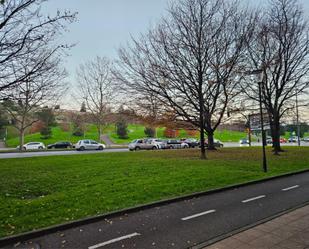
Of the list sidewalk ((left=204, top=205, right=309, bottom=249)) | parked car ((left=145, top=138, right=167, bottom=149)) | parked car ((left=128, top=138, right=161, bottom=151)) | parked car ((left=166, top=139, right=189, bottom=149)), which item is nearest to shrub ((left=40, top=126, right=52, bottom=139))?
parked car ((left=128, top=138, right=161, bottom=151))

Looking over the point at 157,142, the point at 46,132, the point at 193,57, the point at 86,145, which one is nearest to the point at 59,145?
the point at 86,145

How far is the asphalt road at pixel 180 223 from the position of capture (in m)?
4.19

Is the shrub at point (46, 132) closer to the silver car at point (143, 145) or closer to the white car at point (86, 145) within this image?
the white car at point (86, 145)

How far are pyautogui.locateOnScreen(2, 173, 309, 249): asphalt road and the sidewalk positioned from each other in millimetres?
346

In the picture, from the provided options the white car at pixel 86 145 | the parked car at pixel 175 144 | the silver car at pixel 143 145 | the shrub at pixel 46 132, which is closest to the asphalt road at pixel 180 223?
the silver car at pixel 143 145

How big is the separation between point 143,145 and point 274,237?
31.1 metres

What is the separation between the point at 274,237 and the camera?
4.20m

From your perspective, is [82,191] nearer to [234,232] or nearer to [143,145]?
[234,232]

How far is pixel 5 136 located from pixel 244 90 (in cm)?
6012

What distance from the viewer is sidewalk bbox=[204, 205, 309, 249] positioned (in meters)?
3.90

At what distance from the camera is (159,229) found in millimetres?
4707

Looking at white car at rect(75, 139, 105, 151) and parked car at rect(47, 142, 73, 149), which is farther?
parked car at rect(47, 142, 73, 149)

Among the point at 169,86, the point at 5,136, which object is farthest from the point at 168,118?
the point at 5,136

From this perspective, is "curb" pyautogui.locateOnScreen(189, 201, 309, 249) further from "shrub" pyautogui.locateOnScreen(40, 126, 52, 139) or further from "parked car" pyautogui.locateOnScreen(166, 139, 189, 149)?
"shrub" pyautogui.locateOnScreen(40, 126, 52, 139)
